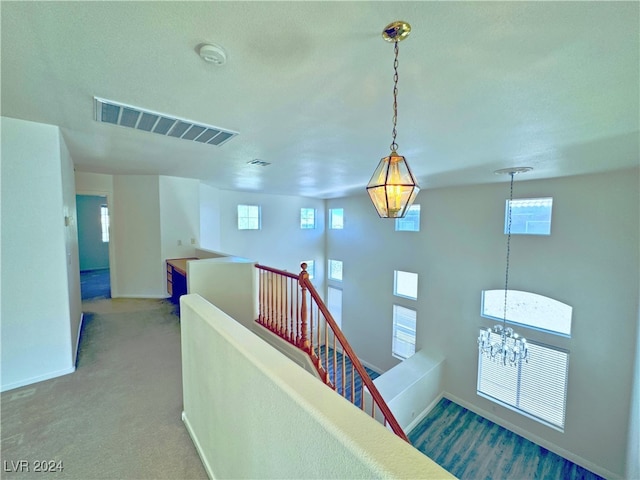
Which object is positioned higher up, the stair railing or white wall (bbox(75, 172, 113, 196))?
white wall (bbox(75, 172, 113, 196))

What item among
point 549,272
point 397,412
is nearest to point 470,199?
point 549,272

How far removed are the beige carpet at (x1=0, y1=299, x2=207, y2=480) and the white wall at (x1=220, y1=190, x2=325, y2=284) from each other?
418 cm

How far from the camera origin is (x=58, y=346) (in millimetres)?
2705

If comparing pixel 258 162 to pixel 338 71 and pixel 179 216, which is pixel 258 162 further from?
pixel 179 216

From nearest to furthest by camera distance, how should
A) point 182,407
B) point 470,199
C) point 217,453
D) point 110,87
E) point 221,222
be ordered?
point 217,453
point 110,87
point 182,407
point 470,199
point 221,222

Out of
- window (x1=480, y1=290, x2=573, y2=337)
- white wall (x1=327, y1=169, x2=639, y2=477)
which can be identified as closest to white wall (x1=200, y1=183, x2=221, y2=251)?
white wall (x1=327, y1=169, x2=639, y2=477)

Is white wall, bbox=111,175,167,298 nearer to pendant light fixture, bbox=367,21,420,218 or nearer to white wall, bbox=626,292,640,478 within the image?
pendant light fixture, bbox=367,21,420,218

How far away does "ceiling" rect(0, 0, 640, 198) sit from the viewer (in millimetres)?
1169

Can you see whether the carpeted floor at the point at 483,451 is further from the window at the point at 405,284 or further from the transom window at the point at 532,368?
the window at the point at 405,284

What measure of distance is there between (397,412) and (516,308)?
3231 millimetres

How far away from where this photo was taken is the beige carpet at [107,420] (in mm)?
1797

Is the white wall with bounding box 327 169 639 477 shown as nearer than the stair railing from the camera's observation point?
No

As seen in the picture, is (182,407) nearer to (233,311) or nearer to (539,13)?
(233,311)

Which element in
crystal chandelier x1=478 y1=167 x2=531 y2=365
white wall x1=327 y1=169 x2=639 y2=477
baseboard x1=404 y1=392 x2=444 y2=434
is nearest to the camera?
white wall x1=327 y1=169 x2=639 y2=477
